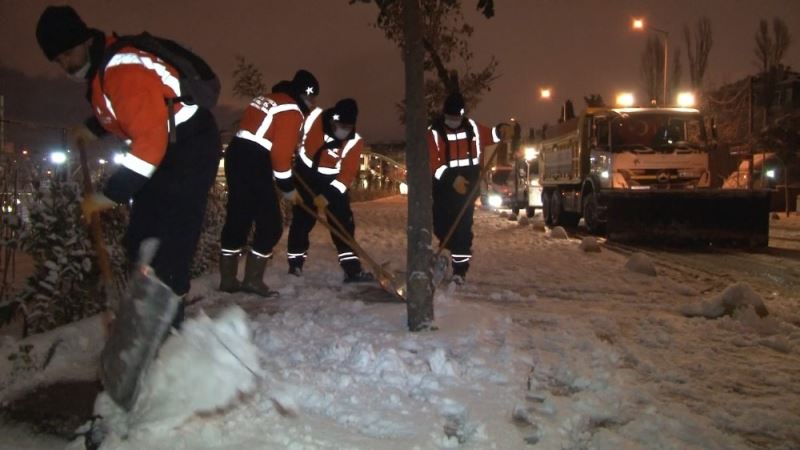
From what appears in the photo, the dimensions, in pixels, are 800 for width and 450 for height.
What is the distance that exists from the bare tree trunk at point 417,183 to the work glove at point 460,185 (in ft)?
8.04

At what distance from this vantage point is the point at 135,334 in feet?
9.62

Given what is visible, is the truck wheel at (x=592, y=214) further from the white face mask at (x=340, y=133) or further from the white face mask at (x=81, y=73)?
the white face mask at (x=81, y=73)

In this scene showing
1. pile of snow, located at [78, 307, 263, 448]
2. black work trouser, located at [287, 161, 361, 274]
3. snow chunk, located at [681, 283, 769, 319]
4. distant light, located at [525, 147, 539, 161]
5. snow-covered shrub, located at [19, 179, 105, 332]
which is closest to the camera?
pile of snow, located at [78, 307, 263, 448]

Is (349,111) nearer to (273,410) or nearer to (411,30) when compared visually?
(411,30)

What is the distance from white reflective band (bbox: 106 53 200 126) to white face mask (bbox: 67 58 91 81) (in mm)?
185

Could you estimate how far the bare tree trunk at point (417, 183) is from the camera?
15.1 feet

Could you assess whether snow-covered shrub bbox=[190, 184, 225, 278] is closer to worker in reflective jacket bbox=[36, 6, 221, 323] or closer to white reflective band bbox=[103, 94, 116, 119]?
worker in reflective jacket bbox=[36, 6, 221, 323]

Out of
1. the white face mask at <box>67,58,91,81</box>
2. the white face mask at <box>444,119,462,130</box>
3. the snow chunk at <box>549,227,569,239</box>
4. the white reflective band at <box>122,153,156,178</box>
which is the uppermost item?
the white face mask at <box>444,119,462,130</box>

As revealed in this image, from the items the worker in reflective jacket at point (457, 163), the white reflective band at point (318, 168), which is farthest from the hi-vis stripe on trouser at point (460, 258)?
the white reflective band at point (318, 168)

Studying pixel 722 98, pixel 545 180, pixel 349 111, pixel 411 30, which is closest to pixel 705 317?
Answer: pixel 411 30

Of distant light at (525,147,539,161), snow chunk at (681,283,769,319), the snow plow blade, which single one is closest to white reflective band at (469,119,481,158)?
snow chunk at (681,283,769,319)

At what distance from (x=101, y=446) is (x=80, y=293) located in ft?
8.46

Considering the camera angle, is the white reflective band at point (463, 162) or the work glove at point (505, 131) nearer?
the work glove at point (505, 131)

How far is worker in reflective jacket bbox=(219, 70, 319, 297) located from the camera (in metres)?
5.88
